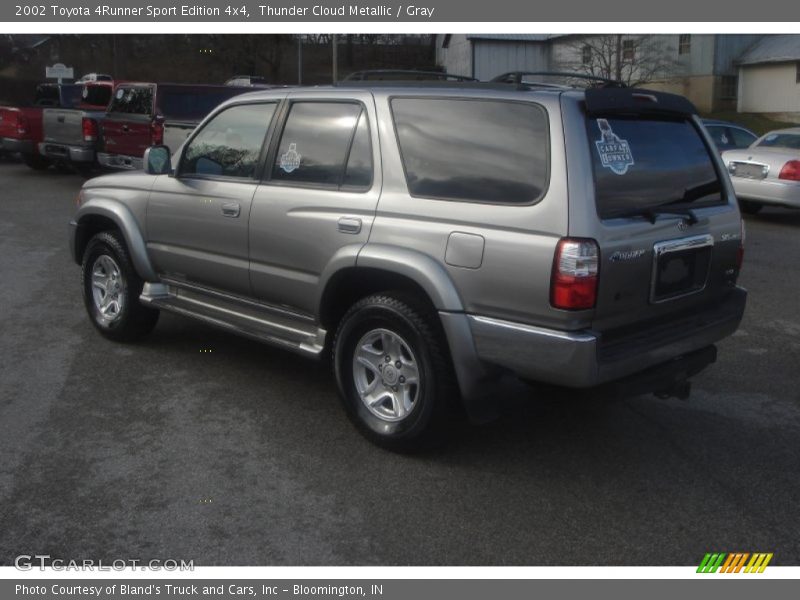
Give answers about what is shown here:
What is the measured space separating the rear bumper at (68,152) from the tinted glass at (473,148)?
13989mm

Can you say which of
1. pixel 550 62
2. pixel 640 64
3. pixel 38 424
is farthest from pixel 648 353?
pixel 550 62

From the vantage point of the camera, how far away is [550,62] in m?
48.5

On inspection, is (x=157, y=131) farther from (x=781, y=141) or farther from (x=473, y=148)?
(x=473, y=148)

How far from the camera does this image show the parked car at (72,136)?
1742 cm

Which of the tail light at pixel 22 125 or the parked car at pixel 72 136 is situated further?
the tail light at pixel 22 125

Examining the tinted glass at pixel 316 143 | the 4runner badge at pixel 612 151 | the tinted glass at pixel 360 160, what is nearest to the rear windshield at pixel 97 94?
the tinted glass at pixel 316 143

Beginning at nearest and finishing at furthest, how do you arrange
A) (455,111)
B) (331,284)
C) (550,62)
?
(455,111) → (331,284) → (550,62)

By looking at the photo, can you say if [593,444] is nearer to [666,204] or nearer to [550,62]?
[666,204]

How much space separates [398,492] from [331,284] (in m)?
1.23

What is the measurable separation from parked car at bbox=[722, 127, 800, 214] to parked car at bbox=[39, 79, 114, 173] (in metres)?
11.0

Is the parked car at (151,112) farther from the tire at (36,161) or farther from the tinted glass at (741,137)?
the tinted glass at (741,137)

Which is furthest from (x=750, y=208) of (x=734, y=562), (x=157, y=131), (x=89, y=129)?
(x=734, y=562)

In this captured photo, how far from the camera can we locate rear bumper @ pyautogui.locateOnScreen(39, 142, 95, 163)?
57.7ft

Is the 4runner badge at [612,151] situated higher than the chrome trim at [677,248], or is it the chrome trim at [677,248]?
the 4runner badge at [612,151]
